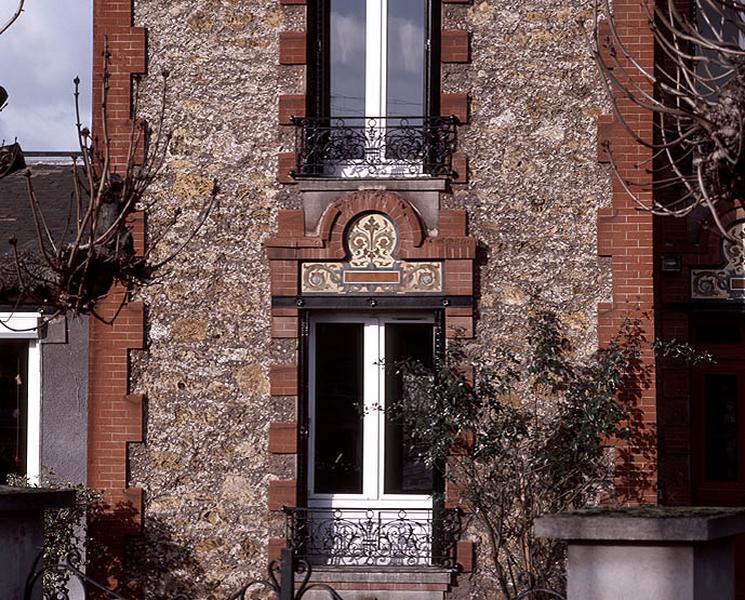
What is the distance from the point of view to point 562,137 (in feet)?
42.2

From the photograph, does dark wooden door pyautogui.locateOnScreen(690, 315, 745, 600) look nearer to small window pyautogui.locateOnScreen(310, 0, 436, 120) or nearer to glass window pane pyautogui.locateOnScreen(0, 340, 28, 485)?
small window pyautogui.locateOnScreen(310, 0, 436, 120)

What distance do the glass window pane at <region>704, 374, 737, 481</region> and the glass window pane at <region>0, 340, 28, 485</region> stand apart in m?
6.45

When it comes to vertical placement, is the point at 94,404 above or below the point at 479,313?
below

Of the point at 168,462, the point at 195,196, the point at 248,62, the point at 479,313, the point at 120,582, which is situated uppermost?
the point at 248,62

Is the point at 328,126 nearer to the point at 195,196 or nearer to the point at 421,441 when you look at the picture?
the point at 195,196

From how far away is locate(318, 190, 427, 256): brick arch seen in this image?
1278cm

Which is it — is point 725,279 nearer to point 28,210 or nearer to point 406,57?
point 406,57

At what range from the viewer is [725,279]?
13250 millimetres

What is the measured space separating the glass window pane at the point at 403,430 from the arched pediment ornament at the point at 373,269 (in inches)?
18.0

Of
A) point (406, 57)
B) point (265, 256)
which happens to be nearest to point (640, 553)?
point (265, 256)

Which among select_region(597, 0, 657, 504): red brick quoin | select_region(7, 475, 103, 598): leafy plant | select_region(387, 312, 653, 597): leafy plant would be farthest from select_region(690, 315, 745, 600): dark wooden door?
select_region(7, 475, 103, 598): leafy plant

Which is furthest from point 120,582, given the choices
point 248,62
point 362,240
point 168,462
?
point 248,62

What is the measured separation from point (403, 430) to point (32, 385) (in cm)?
362

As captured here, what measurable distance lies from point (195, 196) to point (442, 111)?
2372 mm
